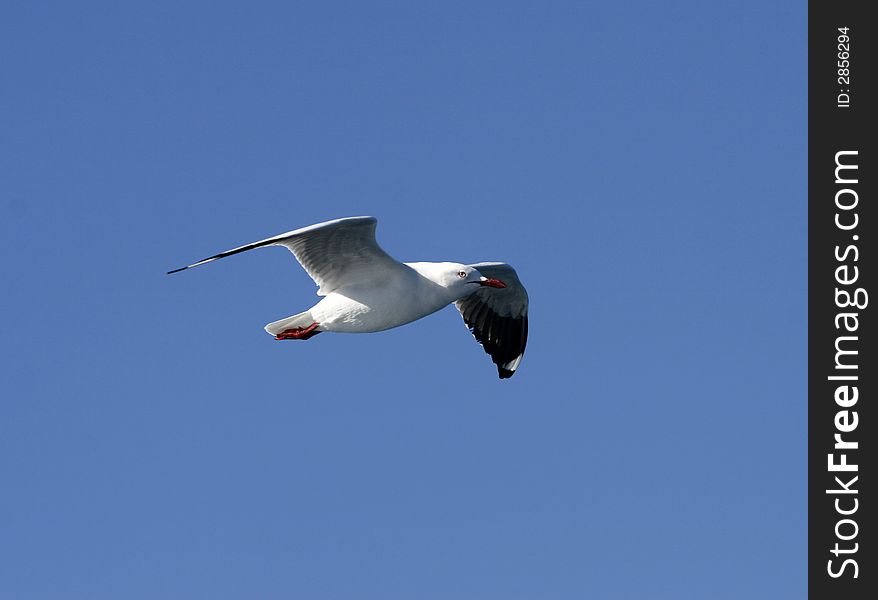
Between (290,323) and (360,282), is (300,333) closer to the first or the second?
(290,323)

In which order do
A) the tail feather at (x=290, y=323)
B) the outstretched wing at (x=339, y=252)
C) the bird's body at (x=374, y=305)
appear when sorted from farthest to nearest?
the tail feather at (x=290, y=323) → the bird's body at (x=374, y=305) → the outstretched wing at (x=339, y=252)

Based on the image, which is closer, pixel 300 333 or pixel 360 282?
pixel 360 282

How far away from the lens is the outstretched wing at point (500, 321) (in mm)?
21500

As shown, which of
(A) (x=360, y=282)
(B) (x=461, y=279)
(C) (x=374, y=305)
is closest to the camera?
(C) (x=374, y=305)

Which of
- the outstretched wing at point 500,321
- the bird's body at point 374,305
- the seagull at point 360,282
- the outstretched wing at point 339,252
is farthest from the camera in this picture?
the outstretched wing at point 500,321

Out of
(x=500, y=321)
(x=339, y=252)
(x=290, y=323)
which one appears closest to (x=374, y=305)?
(x=339, y=252)

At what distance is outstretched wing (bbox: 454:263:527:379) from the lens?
2150 cm

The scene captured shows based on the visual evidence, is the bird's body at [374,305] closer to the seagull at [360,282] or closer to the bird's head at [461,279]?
the seagull at [360,282]

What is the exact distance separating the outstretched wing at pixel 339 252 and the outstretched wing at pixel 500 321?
3978 mm

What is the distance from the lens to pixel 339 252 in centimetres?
1738

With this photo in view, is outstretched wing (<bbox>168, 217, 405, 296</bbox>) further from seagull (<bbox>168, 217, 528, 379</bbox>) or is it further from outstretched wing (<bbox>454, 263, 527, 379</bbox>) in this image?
outstretched wing (<bbox>454, 263, 527, 379</bbox>)

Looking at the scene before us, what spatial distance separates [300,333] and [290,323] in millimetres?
188

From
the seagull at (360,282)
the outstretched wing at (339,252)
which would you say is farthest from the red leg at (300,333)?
the outstretched wing at (339,252)
